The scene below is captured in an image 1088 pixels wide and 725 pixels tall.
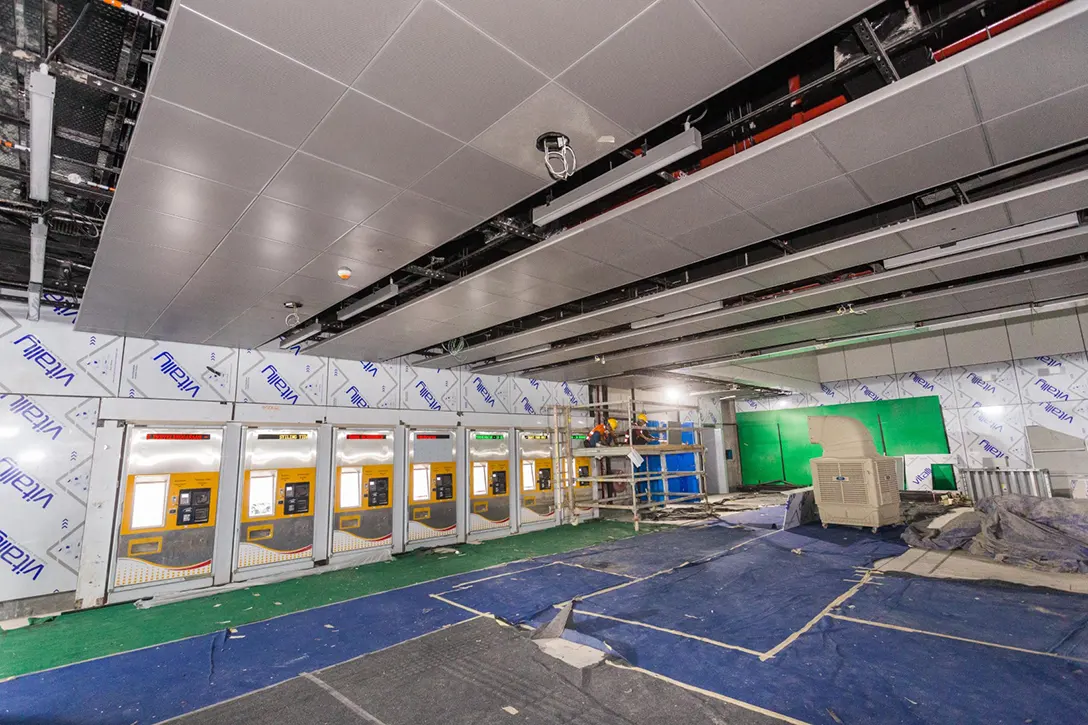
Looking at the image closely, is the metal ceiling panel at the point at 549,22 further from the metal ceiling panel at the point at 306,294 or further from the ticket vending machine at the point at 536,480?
the ticket vending machine at the point at 536,480

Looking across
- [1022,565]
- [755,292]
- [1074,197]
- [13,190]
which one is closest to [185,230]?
[13,190]

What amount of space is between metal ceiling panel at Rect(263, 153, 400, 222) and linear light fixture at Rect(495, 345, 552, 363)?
4901 millimetres

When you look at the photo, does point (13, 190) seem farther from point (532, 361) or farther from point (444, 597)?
point (532, 361)

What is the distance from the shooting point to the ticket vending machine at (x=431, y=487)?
8367mm

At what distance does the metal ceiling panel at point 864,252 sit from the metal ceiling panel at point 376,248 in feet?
12.2

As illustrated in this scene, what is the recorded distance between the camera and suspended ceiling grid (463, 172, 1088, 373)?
3.68 meters

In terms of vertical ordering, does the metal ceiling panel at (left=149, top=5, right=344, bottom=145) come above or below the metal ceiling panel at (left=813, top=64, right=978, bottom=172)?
above

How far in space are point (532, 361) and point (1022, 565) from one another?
7.39m

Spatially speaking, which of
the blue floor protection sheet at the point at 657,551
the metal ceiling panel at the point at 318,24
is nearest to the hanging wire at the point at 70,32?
the metal ceiling panel at the point at 318,24

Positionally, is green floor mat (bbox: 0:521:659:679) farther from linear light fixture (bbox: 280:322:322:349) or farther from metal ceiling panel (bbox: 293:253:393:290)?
metal ceiling panel (bbox: 293:253:393:290)

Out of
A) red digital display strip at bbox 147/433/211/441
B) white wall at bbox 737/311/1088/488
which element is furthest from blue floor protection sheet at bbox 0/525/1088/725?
white wall at bbox 737/311/1088/488

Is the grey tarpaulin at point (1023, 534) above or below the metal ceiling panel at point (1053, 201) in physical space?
below

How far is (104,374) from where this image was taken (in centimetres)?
627

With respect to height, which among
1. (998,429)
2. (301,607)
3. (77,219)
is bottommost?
(301,607)
